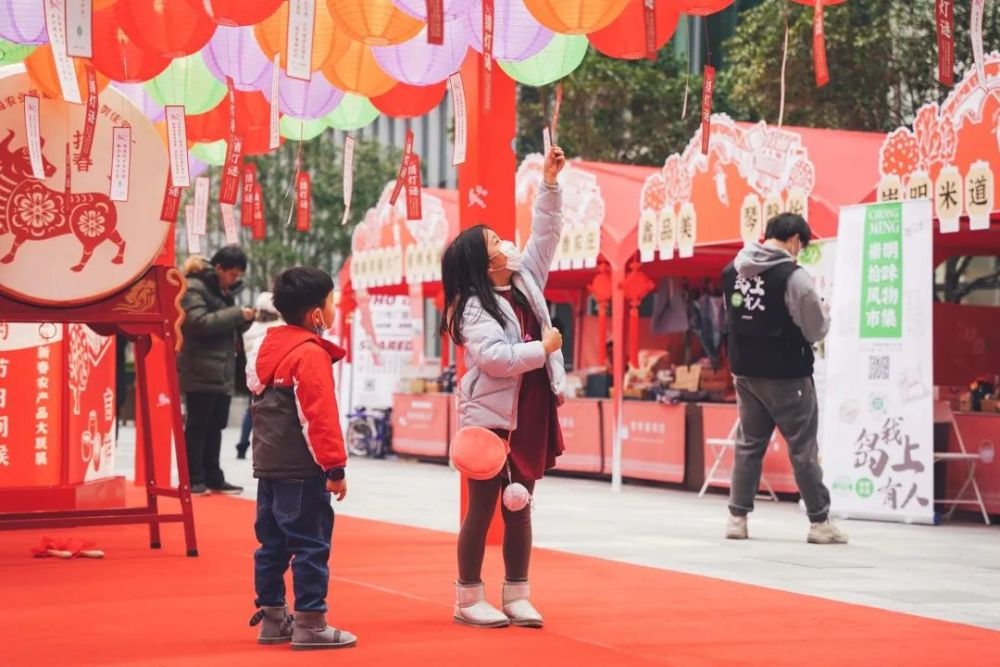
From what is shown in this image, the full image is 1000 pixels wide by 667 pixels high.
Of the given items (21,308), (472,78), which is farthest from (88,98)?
(472,78)

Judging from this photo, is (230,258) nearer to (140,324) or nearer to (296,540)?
(140,324)

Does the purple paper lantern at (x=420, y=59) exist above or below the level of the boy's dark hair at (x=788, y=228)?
above

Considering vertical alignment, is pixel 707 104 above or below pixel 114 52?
below

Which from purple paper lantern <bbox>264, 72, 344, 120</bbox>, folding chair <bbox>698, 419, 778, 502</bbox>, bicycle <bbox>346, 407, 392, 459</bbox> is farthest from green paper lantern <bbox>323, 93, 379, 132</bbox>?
bicycle <bbox>346, 407, 392, 459</bbox>

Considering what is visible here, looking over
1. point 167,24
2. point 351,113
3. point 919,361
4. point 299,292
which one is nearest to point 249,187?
point 351,113

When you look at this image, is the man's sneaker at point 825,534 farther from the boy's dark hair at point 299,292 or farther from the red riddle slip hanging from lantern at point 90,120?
the red riddle slip hanging from lantern at point 90,120

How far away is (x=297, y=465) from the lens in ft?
15.2

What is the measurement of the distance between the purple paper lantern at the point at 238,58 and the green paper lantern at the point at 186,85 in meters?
0.34

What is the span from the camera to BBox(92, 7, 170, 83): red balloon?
721 centimetres

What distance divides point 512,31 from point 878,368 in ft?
13.0

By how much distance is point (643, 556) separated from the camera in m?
7.48

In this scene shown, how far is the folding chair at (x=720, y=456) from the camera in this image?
38.1ft

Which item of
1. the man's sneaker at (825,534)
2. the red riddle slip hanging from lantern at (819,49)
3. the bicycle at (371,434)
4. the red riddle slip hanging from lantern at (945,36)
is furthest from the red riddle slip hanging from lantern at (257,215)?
the bicycle at (371,434)

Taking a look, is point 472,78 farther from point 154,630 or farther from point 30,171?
point 154,630
